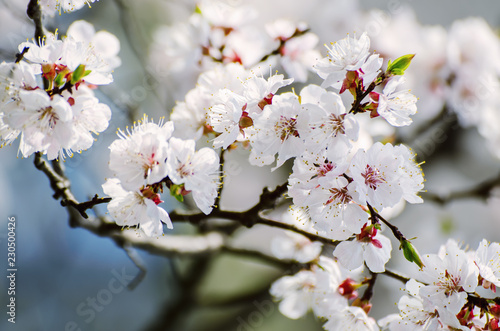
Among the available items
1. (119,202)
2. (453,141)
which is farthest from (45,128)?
(453,141)

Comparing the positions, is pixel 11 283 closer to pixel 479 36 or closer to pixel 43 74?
pixel 43 74

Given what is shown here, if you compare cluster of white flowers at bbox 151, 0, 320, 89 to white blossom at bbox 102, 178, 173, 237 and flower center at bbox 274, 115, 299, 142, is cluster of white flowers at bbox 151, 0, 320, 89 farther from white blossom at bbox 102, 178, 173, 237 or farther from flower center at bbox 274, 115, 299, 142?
white blossom at bbox 102, 178, 173, 237

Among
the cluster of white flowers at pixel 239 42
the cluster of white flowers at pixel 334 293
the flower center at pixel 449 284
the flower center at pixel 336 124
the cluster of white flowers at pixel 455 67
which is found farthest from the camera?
the cluster of white flowers at pixel 455 67

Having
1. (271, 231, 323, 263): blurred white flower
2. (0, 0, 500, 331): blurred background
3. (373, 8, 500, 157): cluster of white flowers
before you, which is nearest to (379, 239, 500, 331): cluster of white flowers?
(271, 231, 323, 263): blurred white flower

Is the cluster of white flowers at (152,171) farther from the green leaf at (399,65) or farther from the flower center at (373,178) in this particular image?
the green leaf at (399,65)

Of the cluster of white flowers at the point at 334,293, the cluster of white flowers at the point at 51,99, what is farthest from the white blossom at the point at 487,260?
the cluster of white flowers at the point at 51,99

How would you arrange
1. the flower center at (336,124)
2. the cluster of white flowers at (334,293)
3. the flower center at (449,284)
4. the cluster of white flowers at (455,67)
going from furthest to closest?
the cluster of white flowers at (455,67) < the cluster of white flowers at (334,293) < the flower center at (449,284) < the flower center at (336,124)

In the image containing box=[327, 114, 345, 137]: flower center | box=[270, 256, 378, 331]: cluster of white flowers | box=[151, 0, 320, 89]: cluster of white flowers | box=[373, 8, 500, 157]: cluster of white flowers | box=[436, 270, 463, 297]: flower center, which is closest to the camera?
box=[327, 114, 345, 137]: flower center
